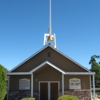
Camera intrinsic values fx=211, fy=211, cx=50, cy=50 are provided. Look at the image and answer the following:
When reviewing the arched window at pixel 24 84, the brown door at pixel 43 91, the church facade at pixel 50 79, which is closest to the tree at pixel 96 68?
the church facade at pixel 50 79

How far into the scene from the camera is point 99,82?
1714 inches

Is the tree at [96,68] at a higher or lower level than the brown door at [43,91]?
higher

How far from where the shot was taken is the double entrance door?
21703 mm

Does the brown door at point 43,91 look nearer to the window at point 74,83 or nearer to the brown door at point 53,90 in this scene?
the brown door at point 53,90

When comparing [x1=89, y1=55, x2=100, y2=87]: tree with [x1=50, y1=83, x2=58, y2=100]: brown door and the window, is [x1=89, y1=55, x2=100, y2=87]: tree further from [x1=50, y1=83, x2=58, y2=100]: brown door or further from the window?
[x1=50, y1=83, x2=58, y2=100]: brown door

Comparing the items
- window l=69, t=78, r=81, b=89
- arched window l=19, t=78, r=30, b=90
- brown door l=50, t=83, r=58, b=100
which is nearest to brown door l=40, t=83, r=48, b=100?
brown door l=50, t=83, r=58, b=100

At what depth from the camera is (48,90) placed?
21.9 metres

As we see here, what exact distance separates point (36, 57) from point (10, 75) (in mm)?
A: 3293

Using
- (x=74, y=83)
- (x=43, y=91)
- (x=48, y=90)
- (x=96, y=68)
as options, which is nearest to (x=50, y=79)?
(x=48, y=90)

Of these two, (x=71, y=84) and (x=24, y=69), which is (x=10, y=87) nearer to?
(x=24, y=69)

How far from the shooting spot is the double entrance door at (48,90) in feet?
71.2

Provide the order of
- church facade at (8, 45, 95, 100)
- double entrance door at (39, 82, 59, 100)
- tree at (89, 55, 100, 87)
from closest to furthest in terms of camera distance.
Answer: church facade at (8, 45, 95, 100) < double entrance door at (39, 82, 59, 100) < tree at (89, 55, 100, 87)

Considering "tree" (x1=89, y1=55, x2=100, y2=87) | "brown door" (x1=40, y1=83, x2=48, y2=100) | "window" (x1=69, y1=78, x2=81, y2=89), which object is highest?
"tree" (x1=89, y1=55, x2=100, y2=87)

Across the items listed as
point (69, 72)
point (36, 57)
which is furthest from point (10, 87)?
point (69, 72)
